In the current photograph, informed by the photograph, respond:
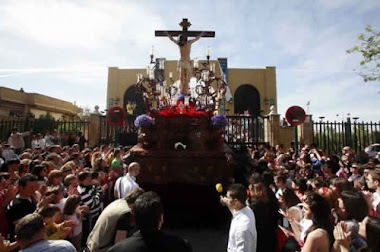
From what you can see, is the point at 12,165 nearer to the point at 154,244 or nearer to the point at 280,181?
the point at 154,244

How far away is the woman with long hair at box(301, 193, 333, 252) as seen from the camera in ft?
7.23

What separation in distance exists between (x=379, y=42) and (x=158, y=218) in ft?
47.9

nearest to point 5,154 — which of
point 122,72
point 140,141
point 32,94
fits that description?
point 140,141

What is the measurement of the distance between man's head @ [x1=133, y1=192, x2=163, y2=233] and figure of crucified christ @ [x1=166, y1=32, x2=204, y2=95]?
802 centimetres

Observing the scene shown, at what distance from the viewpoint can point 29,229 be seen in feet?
6.57

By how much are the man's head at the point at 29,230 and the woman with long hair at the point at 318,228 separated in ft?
7.11

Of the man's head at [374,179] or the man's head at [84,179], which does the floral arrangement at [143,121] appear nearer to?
the man's head at [84,179]

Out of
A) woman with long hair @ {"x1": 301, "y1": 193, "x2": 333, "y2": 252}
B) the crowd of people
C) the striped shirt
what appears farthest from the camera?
the striped shirt

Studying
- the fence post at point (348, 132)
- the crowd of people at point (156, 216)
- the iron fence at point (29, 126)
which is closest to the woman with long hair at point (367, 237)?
the crowd of people at point (156, 216)

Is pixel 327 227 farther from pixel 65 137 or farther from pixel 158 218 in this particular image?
pixel 65 137

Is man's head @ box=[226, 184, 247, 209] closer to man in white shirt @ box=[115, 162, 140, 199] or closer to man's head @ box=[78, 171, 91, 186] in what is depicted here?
man in white shirt @ box=[115, 162, 140, 199]

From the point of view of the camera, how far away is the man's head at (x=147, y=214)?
1.85 m

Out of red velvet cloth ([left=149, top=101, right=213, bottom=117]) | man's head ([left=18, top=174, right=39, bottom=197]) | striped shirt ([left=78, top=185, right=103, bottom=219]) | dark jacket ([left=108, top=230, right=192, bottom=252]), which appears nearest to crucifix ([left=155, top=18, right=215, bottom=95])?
red velvet cloth ([left=149, top=101, right=213, bottom=117])

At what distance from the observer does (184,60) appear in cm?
1012
